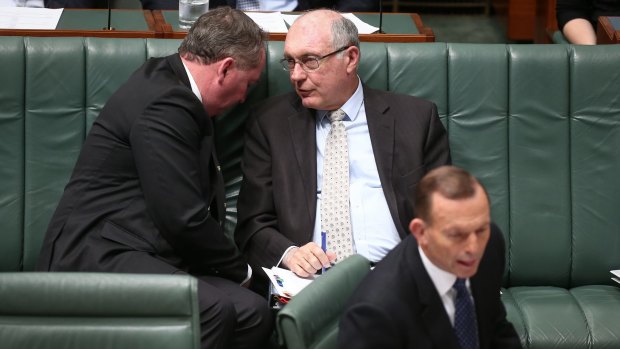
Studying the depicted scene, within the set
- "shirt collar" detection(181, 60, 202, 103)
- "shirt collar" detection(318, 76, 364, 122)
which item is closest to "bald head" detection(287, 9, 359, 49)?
"shirt collar" detection(318, 76, 364, 122)

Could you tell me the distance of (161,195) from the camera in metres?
3.01

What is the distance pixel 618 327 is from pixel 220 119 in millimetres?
1396

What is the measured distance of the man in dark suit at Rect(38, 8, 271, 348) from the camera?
3008mm

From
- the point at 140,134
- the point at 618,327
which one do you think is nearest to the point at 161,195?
the point at 140,134

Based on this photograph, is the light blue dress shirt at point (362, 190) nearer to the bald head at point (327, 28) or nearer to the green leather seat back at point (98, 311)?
the bald head at point (327, 28)

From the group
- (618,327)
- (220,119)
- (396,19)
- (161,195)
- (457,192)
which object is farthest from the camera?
(396,19)

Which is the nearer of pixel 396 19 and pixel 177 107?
pixel 177 107

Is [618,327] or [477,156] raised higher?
[477,156]

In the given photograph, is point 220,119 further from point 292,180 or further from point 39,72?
point 39,72

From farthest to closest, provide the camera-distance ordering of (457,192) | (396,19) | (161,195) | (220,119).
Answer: (396,19) → (220,119) → (161,195) → (457,192)

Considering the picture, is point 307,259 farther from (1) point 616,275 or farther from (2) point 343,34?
(1) point 616,275

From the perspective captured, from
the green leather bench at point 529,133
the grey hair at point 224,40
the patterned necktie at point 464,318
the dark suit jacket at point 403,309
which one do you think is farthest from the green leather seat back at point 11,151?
the patterned necktie at point 464,318

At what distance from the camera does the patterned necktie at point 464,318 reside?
7.88 feet

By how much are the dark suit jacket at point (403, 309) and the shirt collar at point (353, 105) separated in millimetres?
1051
